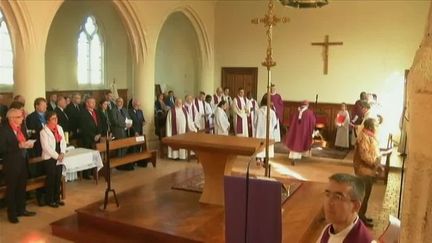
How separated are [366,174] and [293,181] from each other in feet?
5.32

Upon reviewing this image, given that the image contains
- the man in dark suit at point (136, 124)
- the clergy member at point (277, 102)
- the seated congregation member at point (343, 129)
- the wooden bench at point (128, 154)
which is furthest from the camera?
the clergy member at point (277, 102)

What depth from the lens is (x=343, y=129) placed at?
466 inches

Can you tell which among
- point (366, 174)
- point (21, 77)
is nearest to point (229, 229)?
point (366, 174)

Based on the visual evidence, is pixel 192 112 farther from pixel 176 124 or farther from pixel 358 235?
pixel 358 235

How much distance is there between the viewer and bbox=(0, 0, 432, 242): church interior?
507 cm

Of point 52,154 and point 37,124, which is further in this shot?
point 37,124

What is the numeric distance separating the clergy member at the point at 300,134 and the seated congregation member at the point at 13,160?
6.08 m

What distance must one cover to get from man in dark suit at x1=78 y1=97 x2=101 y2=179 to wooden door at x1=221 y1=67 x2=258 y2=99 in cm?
722

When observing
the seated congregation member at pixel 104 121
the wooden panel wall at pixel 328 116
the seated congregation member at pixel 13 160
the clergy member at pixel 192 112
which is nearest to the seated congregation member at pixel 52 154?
the seated congregation member at pixel 13 160

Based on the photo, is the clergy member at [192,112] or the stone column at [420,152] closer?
the stone column at [420,152]

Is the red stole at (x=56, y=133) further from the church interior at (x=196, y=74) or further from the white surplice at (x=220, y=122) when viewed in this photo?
the white surplice at (x=220, y=122)

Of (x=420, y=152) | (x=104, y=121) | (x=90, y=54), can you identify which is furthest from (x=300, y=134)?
(x=420, y=152)

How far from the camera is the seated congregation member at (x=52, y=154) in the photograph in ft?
19.3

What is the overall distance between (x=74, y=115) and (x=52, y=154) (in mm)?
2639
